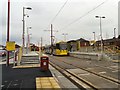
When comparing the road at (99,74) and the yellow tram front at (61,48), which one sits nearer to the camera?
the road at (99,74)

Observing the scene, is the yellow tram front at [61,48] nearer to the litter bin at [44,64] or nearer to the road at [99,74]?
the road at [99,74]

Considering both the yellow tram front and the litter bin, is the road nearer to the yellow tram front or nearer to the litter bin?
the litter bin

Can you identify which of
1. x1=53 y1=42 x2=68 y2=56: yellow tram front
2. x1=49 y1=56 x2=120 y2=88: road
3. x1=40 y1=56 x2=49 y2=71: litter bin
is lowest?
x1=49 y1=56 x2=120 y2=88: road

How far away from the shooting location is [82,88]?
11.5m

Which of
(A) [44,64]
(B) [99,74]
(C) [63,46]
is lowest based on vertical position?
(B) [99,74]

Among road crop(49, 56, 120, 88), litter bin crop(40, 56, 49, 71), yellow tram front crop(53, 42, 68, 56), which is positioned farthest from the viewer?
yellow tram front crop(53, 42, 68, 56)

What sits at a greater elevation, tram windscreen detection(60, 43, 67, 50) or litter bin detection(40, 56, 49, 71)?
tram windscreen detection(60, 43, 67, 50)

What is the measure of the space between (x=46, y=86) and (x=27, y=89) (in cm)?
85

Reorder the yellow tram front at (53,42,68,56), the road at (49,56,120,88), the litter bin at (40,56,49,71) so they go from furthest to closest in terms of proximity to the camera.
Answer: the yellow tram front at (53,42,68,56) → the litter bin at (40,56,49,71) → the road at (49,56,120,88)

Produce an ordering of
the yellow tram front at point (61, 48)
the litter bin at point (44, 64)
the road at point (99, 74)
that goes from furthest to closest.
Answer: the yellow tram front at point (61, 48)
the litter bin at point (44, 64)
the road at point (99, 74)

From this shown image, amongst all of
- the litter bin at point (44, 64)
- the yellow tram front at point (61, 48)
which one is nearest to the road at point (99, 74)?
the litter bin at point (44, 64)

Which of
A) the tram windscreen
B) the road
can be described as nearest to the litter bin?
the road

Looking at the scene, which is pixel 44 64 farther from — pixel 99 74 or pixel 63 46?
pixel 63 46

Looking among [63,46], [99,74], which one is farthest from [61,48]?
[99,74]
